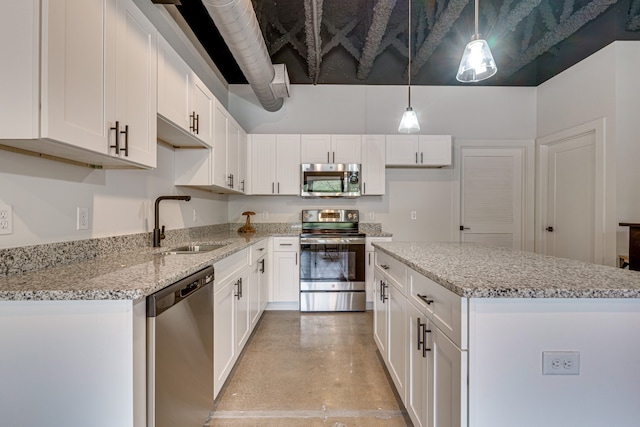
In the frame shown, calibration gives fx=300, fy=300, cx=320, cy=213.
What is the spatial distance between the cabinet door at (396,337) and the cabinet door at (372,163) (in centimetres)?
199

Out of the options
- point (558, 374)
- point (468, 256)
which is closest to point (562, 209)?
point (468, 256)

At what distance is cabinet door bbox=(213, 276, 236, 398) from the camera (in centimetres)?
179

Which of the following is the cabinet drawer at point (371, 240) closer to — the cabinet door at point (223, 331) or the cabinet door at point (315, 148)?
the cabinet door at point (315, 148)

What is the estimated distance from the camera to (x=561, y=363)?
41.4 inches

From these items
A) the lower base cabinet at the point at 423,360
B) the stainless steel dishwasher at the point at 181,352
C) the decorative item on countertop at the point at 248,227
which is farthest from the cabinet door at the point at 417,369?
the decorative item on countertop at the point at 248,227

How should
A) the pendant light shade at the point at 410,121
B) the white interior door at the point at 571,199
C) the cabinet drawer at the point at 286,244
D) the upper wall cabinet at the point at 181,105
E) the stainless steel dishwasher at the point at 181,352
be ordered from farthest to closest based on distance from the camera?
1. the cabinet drawer at the point at 286,244
2. the white interior door at the point at 571,199
3. the pendant light shade at the point at 410,121
4. the upper wall cabinet at the point at 181,105
5. the stainless steel dishwasher at the point at 181,352

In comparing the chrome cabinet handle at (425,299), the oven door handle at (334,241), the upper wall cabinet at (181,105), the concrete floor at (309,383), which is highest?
the upper wall cabinet at (181,105)

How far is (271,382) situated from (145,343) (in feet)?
4.21

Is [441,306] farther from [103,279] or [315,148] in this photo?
[315,148]

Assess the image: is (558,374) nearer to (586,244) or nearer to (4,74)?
(4,74)

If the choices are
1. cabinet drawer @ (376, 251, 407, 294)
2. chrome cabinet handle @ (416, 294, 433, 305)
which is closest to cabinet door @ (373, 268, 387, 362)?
cabinet drawer @ (376, 251, 407, 294)

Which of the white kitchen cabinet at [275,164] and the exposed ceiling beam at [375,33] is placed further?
the white kitchen cabinet at [275,164]

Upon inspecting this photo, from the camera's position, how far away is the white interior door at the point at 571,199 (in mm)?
3420

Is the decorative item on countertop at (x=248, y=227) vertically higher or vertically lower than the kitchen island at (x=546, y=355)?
higher
